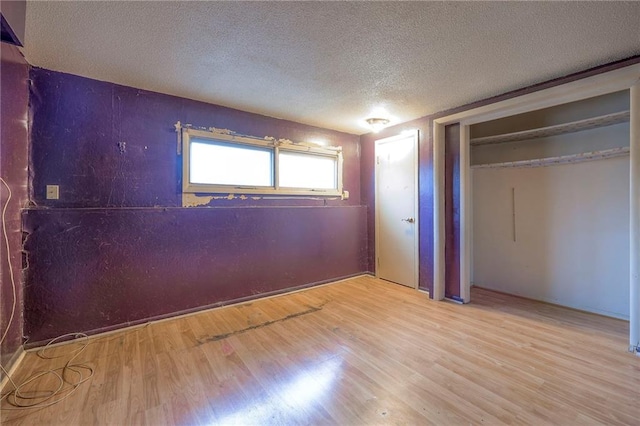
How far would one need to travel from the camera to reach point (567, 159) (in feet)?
9.86

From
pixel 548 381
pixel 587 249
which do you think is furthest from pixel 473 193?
pixel 548 381

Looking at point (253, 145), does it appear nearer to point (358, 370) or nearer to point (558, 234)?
point (358, 370)

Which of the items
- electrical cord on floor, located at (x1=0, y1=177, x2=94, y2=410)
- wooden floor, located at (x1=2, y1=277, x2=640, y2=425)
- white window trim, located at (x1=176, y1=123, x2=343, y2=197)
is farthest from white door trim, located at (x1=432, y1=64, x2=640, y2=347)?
electrical cord on floor, located at (x1=0, y1=177, x2=94, y2=410)

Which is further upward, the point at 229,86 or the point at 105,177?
the point at 229,86

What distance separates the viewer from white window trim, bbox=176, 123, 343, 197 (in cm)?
284

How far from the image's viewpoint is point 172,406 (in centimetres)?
154

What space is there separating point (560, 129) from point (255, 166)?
355 cm

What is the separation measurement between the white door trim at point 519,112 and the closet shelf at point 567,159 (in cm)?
71

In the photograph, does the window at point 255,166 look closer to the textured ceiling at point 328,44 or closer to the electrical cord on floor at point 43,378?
the textured ceiling at point 328,44

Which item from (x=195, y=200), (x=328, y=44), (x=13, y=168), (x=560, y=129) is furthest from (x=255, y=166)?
(x=560, y=129)

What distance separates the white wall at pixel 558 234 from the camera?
109 inches

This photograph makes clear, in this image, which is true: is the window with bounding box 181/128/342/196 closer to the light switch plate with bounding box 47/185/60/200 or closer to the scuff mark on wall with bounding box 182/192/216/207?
the scuff mark on wall with bounding box 182/192/216/207

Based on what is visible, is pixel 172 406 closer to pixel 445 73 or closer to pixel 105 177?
pixel 105 177

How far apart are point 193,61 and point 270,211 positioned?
1.78 meters
